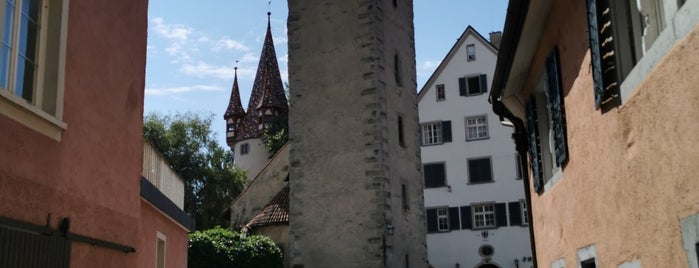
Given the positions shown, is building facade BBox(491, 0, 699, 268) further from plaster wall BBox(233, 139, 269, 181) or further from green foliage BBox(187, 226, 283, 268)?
plaster wall BBox(233, 139, 269, 181)

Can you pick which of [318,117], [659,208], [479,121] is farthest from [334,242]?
[659,208]

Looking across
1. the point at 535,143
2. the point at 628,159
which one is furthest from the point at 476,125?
the point at 628,159

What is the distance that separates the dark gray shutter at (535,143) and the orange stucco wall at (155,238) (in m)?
5.01

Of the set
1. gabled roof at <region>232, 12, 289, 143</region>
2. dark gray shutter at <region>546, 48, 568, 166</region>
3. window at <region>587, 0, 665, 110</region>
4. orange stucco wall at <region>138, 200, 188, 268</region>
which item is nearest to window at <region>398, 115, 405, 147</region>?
orange stucco wall at <region>138, 200, 188, 268</region>

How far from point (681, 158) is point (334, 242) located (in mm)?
20208

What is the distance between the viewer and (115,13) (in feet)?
24.7

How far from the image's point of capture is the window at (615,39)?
436 centimetres

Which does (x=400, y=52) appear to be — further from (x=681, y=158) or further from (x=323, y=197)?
(x=681, y=158)

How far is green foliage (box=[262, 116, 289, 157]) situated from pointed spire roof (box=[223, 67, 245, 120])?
12766 millimetres

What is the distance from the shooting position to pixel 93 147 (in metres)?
6.84

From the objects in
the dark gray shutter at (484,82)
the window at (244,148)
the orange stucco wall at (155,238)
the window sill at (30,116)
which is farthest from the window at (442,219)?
the window at (244,148)

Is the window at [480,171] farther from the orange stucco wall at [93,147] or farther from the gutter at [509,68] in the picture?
the orange stucco wall at [93,147]

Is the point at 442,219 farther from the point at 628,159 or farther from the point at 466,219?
the point at 628,159

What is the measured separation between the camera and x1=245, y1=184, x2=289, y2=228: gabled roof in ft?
98.8
